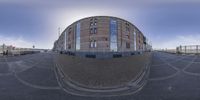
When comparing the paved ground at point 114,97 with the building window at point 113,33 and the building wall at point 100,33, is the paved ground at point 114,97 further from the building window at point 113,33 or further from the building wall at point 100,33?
the building window at point 113,33

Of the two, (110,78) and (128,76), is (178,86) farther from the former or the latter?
(110,78)

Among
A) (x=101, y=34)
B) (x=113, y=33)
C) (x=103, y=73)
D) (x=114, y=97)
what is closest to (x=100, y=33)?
(x=101, y=34)

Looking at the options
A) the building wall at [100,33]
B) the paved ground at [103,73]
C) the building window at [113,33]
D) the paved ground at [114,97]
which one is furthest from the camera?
the building window at [113,33]

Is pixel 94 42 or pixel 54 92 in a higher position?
pixel 94 42

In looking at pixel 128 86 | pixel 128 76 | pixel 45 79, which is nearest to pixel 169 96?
pixel 128 86

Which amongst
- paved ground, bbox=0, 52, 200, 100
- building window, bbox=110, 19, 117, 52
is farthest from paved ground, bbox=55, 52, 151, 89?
building window, bbox=110, 19, 117, 52

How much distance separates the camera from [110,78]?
11.3m

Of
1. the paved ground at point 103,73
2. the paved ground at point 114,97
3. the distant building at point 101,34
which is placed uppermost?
the distant building at point 101,34

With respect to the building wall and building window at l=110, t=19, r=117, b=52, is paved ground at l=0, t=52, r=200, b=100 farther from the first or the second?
building window at l=110, t=19, r=117, b=52

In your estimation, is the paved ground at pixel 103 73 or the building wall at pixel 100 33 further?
the building wall at pixel 100 33

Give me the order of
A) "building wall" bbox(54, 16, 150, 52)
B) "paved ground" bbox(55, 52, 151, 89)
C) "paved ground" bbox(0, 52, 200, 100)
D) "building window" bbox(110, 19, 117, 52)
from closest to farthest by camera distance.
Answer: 1. "paved ground" bbox(0, 52, 200, 100)
2. "paved ground" bbox(55, 52, 151, 89)
3. "building wall" bbox(54, 16, 150, 52)
4. "building window" bbox(110, 19, 117, 52)

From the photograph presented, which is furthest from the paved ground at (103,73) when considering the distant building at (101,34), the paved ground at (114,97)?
the distant building at (101,34)

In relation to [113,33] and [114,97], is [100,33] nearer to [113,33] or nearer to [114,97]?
[113,33]

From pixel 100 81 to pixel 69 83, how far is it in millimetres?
2504
